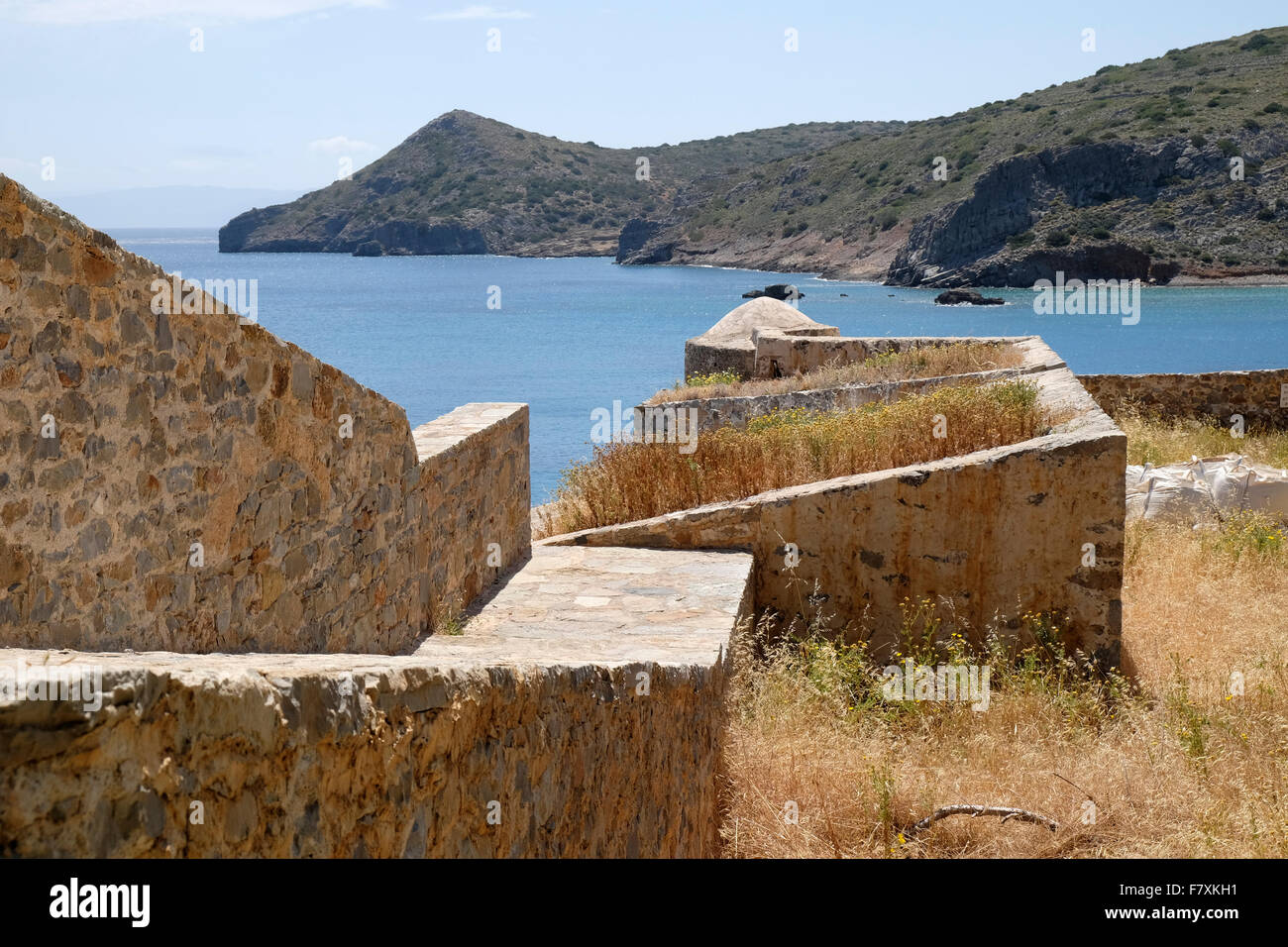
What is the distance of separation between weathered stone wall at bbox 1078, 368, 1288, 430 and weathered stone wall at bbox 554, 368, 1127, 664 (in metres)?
8.98

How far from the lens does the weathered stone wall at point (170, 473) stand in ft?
10.5

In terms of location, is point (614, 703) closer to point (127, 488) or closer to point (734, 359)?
point (127, 488)

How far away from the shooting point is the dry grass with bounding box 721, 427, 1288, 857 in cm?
474

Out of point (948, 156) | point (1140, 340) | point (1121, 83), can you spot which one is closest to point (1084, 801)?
point (1140, 340)

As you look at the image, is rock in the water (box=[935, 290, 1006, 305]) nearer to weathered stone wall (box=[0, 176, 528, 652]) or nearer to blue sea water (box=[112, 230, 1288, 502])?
blue sea water (box=[112, 230, 1288, 502])

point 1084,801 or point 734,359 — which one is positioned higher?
point 734,359

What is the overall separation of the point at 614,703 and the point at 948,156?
78.0 meters

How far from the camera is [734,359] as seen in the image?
16.7m

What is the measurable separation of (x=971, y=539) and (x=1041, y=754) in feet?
5.82

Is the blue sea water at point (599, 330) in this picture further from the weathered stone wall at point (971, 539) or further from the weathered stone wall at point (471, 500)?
the weathered stone wall at point (971, 539)

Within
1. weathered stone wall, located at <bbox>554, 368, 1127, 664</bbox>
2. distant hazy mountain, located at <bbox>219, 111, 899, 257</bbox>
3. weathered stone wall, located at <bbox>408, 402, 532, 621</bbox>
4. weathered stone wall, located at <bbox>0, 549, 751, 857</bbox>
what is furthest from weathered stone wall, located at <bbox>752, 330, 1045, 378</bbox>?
distant hazy mountain, located at <bbox>219, 111, 899, 257</bbox>

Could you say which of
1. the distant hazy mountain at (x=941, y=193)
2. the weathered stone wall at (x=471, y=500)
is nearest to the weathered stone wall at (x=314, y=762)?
the weathered stone wall at (x=471, y=500)

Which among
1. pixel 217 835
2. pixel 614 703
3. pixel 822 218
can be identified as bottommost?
pixel 614 703

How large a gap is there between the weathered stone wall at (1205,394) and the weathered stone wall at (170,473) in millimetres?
12531
